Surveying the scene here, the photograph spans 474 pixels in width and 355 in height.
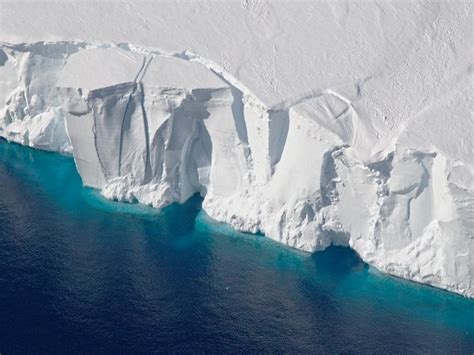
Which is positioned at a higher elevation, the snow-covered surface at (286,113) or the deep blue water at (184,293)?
the snow-covered surface at (286,113)

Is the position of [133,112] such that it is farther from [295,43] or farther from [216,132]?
[295,43]

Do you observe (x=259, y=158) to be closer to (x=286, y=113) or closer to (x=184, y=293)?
(x=286, y=113)

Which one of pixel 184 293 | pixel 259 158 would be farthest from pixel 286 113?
pixel 184 293

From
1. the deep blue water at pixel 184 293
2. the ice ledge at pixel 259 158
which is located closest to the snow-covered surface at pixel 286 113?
the ice ledge at pixel 259 158

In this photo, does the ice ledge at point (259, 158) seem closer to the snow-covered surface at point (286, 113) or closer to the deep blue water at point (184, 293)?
the snow-covered surface at point (286, 113)

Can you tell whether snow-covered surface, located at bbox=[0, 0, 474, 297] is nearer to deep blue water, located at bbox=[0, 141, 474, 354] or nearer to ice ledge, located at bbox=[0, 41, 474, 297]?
ice ledge, located at bbox=[0, 41, 474, 297]

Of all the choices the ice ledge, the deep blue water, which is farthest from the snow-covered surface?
the deep blue water

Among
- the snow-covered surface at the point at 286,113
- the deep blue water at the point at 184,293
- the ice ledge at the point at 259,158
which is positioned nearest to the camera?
the deep blue water at the point at 184,293
